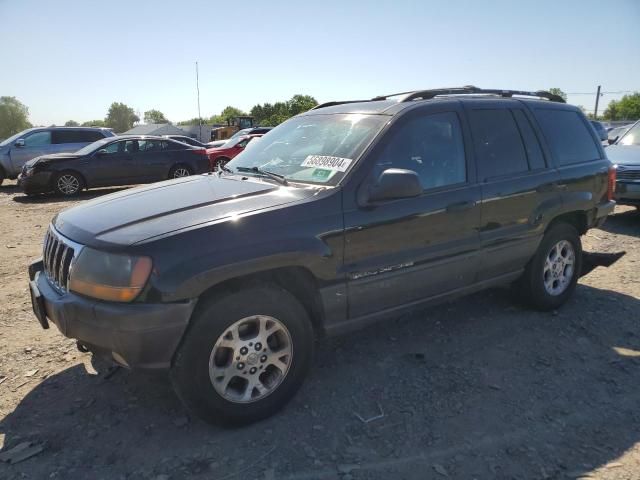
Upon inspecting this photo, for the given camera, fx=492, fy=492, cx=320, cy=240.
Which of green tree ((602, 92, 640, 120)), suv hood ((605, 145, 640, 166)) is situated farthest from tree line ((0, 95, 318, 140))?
green tree ((602, 92, 640, 120))

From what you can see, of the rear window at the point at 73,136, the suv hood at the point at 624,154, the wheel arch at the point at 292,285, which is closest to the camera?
the wheel arch at the point at 292,285

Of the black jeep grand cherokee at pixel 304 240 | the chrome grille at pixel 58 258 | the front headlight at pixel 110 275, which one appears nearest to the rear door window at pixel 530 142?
the black jeep grand cherokee at pixel 304 240

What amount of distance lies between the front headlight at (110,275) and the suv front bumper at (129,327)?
47 millimetres

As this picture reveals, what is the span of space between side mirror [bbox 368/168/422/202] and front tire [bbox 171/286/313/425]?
32.0 inches

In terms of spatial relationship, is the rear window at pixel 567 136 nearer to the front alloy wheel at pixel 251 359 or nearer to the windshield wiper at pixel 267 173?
the windshield wiper at pixel 267 173

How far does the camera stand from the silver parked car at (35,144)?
13664 mm

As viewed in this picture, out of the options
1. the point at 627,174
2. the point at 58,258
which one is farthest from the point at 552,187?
the point at 627,174

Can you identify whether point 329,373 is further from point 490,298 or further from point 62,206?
point 62,206

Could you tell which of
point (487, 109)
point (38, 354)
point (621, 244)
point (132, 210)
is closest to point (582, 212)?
point (487, 109)

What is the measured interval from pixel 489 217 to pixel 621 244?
13.4 ft

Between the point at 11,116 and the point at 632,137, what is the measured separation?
9675 cm

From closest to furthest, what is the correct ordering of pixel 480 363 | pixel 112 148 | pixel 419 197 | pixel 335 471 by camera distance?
pixel 335 471 → pixel 419 197 → pixel 480 363 → pixel 112 148

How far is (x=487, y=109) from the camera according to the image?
12.7ft

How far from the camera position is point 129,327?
242 cm
